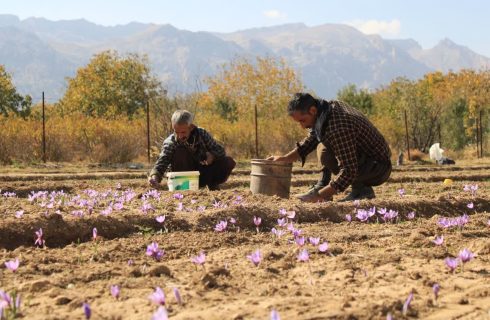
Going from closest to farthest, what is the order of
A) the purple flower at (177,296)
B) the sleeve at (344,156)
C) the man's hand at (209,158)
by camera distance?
the purple flower at (177,296) → the sleeve at (344,156) → the man's hand at (209,158)

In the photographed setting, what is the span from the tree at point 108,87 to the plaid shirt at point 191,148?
2930cm

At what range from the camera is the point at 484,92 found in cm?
3259

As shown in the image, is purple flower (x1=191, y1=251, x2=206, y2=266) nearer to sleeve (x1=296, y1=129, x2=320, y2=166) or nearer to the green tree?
sleeve (x1=296, y1=129, x2=320, y2=166)

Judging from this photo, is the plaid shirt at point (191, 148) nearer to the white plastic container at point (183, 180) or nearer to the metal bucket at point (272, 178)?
the white plastic container at point (183, 180)

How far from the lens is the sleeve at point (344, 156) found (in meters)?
5.81

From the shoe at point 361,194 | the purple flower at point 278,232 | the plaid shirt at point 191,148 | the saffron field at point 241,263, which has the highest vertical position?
the plaid shirt at point 191,148

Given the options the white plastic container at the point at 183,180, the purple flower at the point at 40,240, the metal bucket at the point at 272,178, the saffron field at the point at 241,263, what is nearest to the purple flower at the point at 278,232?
the saffron field at the point at 241,263

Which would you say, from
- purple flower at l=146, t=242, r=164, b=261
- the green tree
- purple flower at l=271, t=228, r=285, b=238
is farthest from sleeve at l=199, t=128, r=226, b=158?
the green tree

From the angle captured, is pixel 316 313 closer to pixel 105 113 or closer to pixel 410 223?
pixel 410 223

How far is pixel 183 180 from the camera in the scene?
6996 mm

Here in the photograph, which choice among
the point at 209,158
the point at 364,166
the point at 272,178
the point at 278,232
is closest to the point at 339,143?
the point at 364,166

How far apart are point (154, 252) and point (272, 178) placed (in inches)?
125

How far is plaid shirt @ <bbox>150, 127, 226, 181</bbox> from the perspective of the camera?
7.00 meters

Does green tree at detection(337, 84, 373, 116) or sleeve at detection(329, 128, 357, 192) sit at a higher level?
green tree at detection(337, 84, 373, 116)
